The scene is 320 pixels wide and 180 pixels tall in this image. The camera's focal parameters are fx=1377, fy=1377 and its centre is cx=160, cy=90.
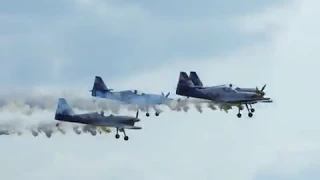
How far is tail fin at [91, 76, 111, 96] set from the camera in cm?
17850

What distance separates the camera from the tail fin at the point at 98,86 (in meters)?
178

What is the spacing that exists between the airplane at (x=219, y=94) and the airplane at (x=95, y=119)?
8.94 m

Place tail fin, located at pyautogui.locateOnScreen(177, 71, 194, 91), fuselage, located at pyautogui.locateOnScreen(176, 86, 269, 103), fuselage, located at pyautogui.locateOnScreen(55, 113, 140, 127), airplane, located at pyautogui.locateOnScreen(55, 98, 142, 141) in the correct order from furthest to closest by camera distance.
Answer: tail fin, located at pyautogui.locateOnScreen(177, 71, 194, 91), fuselage, located at pyautogui.locateOnScreen(176, 86, 269, 103), airplane, located at pyautogui.locateOnScreen(55, 98, 142, 141), fuselage, located at pyautogui.locateOnScreen(55, 113, 140, 127)

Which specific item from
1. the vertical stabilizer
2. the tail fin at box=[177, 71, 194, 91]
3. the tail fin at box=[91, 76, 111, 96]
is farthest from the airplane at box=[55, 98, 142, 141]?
the tail fin at box=[91, 76, 111, 96]

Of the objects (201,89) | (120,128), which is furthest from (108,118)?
(201,89)

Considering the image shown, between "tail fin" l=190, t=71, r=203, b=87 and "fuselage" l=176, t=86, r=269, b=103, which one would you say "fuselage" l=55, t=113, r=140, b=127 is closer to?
"tail fin" l=190, t=71, r=203, b=87

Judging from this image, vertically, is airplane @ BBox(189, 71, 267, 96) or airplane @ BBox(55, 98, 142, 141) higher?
airplane @ BBox(189, 71, 267, 96)

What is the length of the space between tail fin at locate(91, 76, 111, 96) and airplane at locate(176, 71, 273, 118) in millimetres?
16951

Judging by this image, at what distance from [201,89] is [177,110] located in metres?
7.53

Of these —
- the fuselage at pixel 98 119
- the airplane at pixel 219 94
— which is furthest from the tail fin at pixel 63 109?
the airplane at pixel 219 94

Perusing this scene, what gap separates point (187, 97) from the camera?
165 meters

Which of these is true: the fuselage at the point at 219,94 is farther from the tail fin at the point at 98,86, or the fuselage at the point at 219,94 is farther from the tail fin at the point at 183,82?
the tail fin at the point at 98,86

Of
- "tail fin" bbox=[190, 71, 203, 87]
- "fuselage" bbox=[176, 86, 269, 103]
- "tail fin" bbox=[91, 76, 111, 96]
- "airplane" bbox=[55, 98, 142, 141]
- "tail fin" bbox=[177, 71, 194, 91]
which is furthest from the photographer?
"tail fin" bbox=[91, 76, 111, 96]

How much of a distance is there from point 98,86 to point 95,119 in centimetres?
1420
